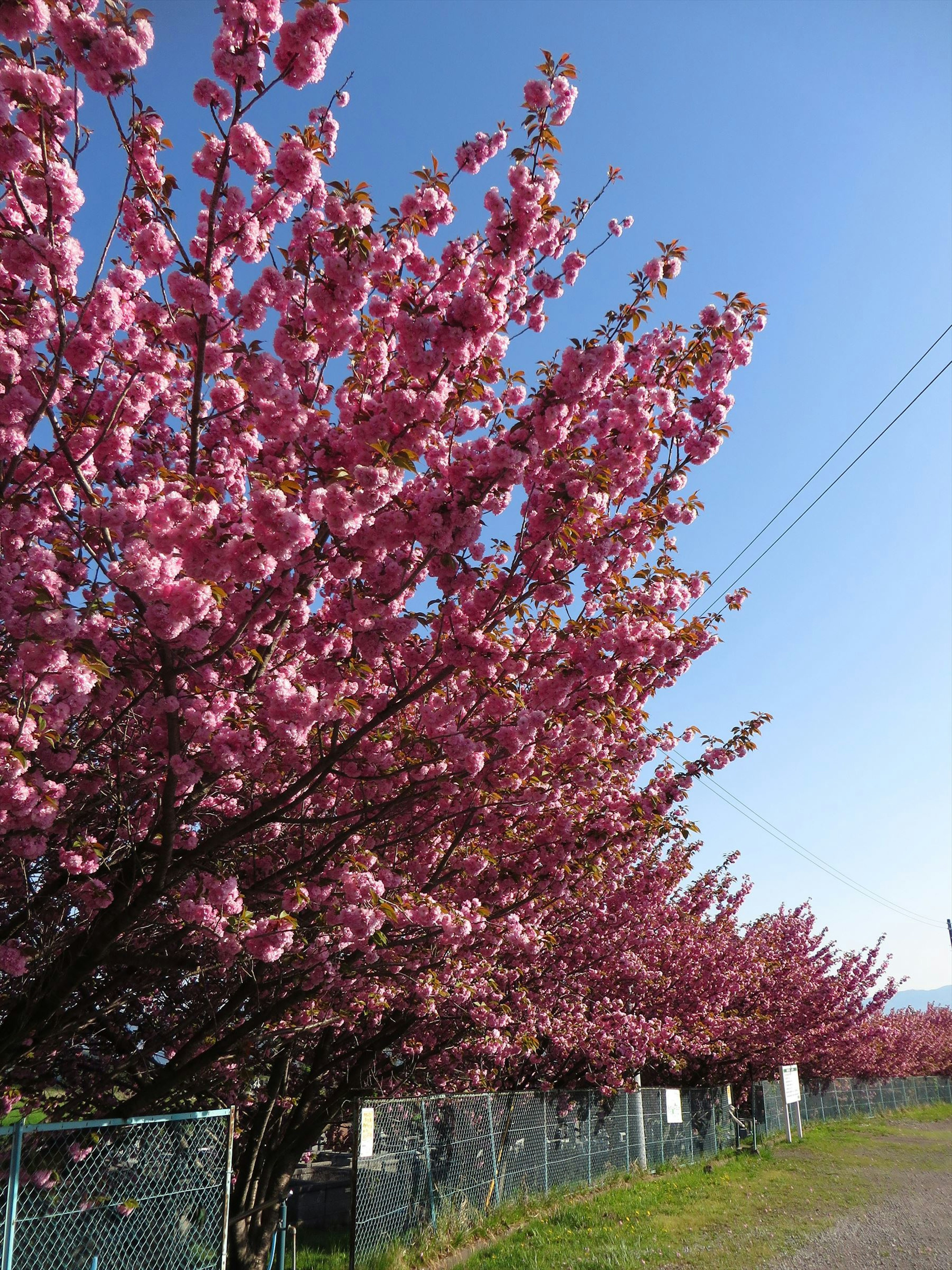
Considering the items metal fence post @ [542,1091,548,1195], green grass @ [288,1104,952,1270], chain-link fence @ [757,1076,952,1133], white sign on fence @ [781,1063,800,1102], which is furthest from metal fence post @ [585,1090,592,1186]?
chain-link fence @ [757,1076,952,1133]

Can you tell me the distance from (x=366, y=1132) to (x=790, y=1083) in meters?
16.4

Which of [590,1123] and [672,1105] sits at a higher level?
[590,1123]

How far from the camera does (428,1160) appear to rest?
9539 mm

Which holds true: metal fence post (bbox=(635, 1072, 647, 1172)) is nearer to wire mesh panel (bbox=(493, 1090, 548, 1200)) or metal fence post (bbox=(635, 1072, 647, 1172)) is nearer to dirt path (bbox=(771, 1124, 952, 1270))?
wire mesh panel (bbox=(493, 1090, 548, 1200))

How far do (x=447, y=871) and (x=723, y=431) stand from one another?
157 inches

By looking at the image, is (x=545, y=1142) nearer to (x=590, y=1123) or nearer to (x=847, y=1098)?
(x=590, y=1123)

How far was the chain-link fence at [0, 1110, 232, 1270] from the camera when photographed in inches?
178

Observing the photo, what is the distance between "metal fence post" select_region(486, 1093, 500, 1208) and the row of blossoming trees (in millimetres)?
4439


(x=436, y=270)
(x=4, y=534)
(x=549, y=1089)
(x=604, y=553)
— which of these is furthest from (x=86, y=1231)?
(x=549, y=1089)

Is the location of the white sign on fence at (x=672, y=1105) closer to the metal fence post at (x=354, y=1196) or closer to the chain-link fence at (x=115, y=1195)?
the metal fence post at (x=354, y=1196)

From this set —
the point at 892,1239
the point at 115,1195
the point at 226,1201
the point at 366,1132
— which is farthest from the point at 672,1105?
the point at 115,1195

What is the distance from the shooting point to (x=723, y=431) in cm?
555

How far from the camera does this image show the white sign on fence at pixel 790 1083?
1972 cm

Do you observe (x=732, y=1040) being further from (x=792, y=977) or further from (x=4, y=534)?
(x=4, y=534)
